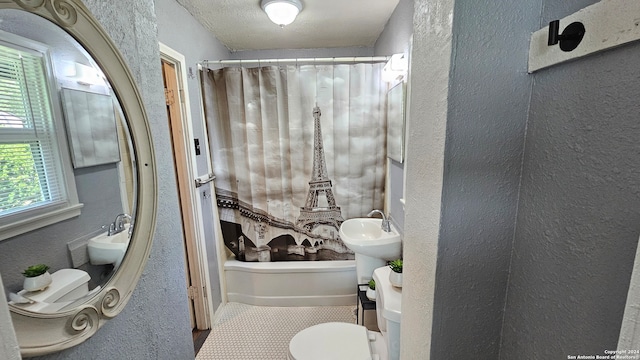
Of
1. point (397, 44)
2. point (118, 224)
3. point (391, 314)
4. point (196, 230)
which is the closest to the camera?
point (118, 224)

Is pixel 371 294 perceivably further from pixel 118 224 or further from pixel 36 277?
pixel 36 277

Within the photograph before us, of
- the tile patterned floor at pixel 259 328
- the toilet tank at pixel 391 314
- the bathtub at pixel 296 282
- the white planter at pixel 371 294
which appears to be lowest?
the tile patterned floor at pixel 259 328

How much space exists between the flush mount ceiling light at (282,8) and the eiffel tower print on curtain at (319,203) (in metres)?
0.88

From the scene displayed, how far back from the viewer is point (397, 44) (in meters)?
1.87

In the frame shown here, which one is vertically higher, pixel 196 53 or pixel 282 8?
pixel 282 8

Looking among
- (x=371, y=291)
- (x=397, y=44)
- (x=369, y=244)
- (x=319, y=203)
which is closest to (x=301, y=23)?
(x=397, y=44)

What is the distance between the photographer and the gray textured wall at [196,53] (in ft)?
5.30

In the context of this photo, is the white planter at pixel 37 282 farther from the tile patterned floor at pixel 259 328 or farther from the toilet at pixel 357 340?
the tile patterned floor at pixel 259 328

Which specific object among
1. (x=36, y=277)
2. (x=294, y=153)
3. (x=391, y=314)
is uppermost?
(x=294, y=153)

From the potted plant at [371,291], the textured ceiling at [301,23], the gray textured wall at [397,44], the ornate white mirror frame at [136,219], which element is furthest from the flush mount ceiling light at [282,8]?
the potted plant at [371,291]

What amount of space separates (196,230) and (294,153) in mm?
1007

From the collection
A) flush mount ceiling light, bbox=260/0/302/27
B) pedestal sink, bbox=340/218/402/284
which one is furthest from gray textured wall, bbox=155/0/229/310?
pedestal sink, bbox=340/218/402/284

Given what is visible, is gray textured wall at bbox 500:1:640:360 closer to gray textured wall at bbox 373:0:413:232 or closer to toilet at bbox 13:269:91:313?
toilet at bbox 13:269:91:313

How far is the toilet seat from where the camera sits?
1420 mm
